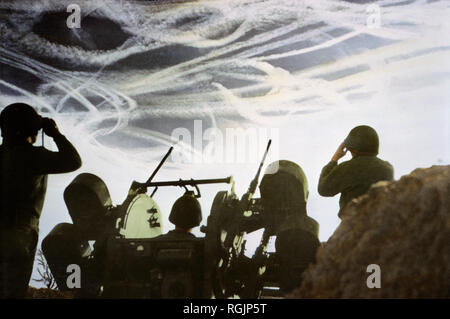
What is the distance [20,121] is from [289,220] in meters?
3.67

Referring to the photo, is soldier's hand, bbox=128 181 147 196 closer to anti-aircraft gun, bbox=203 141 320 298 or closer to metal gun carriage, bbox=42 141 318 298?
metal gun carriage, bbox=42 141 318 298

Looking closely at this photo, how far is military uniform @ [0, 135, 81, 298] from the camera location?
14.2 ft

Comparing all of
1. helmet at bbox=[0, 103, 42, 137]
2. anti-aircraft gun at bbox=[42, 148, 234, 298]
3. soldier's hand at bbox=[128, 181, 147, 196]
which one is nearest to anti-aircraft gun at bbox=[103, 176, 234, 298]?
anti-aircraft gun at bbox=[42, 148, 234, 298]

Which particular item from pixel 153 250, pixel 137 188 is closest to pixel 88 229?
pixel 137 188

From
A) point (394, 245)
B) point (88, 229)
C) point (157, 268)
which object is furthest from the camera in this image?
point (88, 229)

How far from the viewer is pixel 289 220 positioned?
586cm

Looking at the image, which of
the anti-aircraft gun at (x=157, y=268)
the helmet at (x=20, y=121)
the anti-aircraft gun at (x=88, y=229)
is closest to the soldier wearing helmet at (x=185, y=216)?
the anti-aircraft gun at (x=157, y=268)

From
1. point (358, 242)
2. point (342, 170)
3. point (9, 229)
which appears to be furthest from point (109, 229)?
point (358, 242)

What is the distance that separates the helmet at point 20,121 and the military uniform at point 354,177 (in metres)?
3.53

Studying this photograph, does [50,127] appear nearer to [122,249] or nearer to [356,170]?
[122,249]

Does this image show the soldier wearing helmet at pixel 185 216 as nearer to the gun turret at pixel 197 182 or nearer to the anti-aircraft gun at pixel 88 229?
the gun turret at pixel 197 182

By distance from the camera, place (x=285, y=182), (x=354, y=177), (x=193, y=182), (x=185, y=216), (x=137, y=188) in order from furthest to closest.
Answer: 1. (x=137, y=188)
2. (x=193, y=182)
3. (x=185, y=216)
4. (x=285, y=182)
5. (x=354, y=177)
